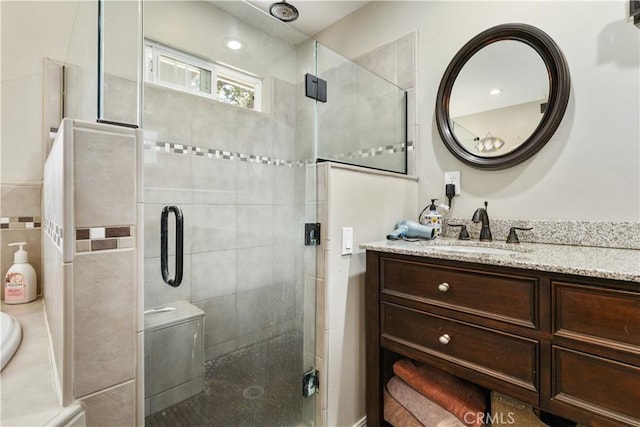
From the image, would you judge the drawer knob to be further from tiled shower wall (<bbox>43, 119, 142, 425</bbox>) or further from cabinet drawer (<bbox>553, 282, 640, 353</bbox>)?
tiled shower wall (<bbox>43, 119, 142, 425</bbox>)

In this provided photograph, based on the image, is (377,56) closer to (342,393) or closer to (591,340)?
(591,340)

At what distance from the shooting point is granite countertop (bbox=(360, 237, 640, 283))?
2.69 feet

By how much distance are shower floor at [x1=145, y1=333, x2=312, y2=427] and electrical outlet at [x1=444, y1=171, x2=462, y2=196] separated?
4.00ft

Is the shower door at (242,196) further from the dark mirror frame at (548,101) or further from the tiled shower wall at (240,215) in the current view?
the dark mirror frame at (548,101)

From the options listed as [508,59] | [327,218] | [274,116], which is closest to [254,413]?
[327,218]

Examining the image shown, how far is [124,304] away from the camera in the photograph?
77cm

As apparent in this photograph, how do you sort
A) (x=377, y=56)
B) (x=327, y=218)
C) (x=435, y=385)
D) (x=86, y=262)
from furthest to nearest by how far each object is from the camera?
(x=377, y=56), (x=327, y=218), (x=435, y=385), (x=86, y=262)

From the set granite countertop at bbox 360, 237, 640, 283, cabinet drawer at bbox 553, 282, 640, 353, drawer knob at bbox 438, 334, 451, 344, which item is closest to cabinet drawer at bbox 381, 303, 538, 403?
drawer knob at bbox 438, 334, 451, 344

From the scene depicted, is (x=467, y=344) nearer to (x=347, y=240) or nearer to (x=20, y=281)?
(x=347, y=240)

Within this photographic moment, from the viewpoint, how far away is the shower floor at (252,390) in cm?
124

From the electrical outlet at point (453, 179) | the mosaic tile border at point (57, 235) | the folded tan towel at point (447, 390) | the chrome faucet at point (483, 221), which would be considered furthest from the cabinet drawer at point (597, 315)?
the mosaic tile border at point (57, 235)

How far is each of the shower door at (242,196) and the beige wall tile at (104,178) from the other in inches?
20.6

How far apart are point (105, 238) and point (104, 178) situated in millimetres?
153

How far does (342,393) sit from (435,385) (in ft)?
1.48
